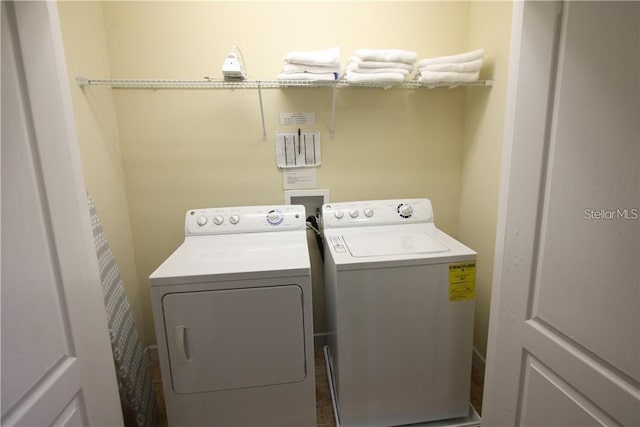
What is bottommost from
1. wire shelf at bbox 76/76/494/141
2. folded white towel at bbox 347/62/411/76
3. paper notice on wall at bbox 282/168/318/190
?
paper notice on wall at bbox 282/168/318/190

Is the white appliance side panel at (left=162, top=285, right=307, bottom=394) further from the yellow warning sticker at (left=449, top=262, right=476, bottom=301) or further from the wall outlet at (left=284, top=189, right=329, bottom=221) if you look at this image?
the wall outlet at (left=284, top=189, right=329, bottom=221)

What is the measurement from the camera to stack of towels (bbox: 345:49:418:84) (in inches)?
64.3

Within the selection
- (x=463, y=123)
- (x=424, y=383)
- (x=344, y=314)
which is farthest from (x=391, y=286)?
(x=463, y=123)

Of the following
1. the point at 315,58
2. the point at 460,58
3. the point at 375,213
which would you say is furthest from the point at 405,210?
the point at 315,58

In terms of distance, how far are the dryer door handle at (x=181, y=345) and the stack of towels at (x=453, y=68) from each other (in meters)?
1.81

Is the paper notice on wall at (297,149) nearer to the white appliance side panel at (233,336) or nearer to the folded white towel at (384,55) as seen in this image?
the folded white towel at (384,55)

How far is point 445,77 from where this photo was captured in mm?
1705

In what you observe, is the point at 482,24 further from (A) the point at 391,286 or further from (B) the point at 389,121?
(A) the point at 391,286

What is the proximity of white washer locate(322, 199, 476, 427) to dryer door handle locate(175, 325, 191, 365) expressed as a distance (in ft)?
2.25

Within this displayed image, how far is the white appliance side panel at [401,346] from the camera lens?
140cm

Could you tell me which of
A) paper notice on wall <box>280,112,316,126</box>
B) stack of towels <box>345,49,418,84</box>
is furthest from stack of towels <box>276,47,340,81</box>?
paper notice on wall <box>280,112,316,126</box>

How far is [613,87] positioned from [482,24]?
1.58 meters

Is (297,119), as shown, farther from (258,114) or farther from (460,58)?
(460,58)

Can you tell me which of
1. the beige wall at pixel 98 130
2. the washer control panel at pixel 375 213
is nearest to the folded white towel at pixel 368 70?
the washer control panel at pixel 375 213
